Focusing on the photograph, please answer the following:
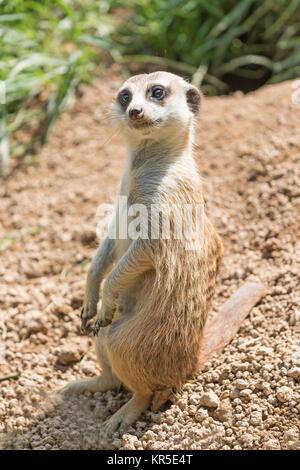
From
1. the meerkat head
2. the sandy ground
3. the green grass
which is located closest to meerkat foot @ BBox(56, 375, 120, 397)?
the sandy ground

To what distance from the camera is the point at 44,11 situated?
4293 millimetres

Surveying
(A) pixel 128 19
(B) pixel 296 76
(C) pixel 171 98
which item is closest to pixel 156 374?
(C) pixel 171 98

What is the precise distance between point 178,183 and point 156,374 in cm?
77

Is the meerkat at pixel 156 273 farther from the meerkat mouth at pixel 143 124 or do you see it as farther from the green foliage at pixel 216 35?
the green foliage at pixel 216 35

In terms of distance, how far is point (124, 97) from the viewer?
2.38 meters

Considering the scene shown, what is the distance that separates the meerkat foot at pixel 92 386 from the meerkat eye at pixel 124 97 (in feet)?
3.96

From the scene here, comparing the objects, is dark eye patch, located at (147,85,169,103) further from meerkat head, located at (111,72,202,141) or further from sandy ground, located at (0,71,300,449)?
sandy ground, located at (0,71,300,449)

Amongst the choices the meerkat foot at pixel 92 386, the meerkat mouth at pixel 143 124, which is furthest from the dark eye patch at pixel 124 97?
the meerkat foot at pixel 92 386

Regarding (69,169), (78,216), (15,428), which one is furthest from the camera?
(69,169)

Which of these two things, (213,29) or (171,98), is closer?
(171,98)

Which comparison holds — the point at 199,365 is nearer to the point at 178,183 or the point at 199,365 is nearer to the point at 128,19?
the point at 178,183

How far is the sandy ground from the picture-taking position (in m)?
2.10

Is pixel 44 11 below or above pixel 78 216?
above

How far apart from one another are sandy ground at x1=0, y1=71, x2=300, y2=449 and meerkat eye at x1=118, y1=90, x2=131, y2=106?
3.10ft
